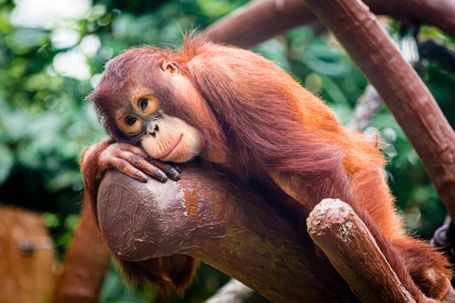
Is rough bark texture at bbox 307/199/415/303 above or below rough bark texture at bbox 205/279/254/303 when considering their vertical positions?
above

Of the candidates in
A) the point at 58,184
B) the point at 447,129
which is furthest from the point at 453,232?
the point at 58,184

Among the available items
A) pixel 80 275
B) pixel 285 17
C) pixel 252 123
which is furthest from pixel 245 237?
pixel 80 275

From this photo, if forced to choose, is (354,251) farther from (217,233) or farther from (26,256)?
(26,256)

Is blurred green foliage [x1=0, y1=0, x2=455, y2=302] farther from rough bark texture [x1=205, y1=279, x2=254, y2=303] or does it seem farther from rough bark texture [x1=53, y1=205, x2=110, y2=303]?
rough bark texture [x1=205, y1=279, x2=254, y2=303]

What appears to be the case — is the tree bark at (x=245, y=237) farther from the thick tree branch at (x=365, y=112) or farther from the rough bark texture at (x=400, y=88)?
the thick tree branch at (x=365, y=112)

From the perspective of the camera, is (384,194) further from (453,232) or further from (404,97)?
(453,232)

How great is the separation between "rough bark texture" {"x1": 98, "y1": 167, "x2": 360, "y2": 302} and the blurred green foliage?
2.59 meters

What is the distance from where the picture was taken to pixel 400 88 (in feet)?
9.25

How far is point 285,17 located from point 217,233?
2.05 meters

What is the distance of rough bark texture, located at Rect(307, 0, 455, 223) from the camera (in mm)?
2730

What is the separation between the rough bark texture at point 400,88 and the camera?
273cm

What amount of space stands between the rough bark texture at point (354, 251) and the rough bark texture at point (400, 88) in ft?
3.13

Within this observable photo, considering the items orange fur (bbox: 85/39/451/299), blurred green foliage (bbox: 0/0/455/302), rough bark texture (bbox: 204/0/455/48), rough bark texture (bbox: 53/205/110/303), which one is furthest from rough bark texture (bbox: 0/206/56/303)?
orange fur (bbox: 85/39/451/299)

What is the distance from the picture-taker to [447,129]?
2.87 metres
